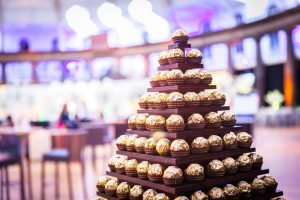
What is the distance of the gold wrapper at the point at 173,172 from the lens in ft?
7.69

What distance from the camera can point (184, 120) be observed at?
8.50ft

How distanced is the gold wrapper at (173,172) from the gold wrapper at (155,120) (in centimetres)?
34

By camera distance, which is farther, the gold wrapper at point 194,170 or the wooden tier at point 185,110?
the wooden tier at point 185,110

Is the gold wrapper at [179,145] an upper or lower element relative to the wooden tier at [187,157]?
upper

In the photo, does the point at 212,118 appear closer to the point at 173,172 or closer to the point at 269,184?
the point at 173,172

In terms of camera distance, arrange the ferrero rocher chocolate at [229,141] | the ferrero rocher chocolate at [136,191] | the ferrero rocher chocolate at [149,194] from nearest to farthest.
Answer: the ferrero rocher chocolate at [149,194]
the ferrero rocher chocolate at [136,191]
the ferrero rocher chocolate at [229,141]

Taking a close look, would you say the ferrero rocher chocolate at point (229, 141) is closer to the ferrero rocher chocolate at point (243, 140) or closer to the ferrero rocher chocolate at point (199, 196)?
the ferrero rocher chocolate at point (243, 140)

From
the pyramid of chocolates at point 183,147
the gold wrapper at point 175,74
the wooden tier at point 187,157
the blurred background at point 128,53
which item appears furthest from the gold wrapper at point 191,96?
the blurred background at point 128,53

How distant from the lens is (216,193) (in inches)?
96.0

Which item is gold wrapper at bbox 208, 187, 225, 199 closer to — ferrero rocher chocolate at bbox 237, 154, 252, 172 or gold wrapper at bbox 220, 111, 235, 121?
ferrero rocher chocolate at bbox 237, 154, 252, 172

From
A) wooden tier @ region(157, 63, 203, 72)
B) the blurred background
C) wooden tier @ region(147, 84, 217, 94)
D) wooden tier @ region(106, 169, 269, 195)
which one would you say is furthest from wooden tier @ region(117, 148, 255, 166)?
the blurred background

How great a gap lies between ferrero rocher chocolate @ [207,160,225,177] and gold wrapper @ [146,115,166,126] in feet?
1.39

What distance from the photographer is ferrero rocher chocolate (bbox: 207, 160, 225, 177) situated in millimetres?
2518

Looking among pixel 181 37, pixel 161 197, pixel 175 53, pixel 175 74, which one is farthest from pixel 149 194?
Result: pixel 181 37
